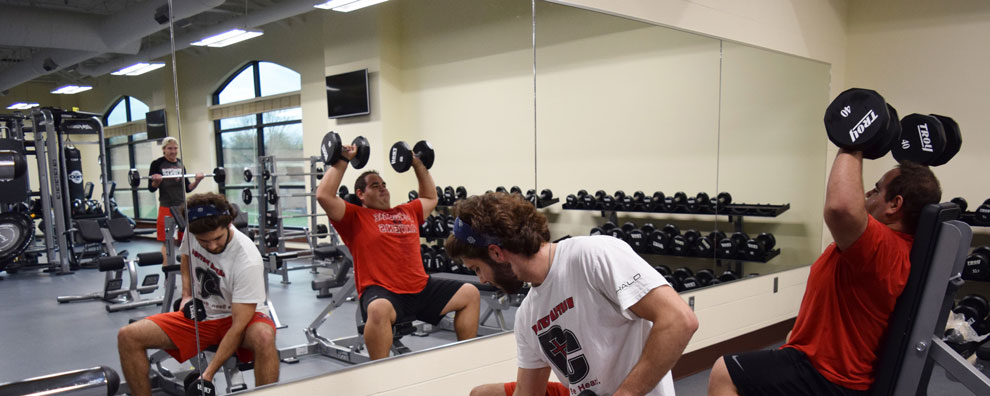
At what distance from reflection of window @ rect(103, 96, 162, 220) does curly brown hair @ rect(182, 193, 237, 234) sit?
12 cm

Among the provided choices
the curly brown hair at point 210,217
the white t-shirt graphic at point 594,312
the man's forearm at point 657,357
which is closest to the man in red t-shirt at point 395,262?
the curly brown hair at point 210,217

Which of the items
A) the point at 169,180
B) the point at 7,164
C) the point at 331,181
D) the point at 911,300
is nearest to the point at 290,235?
the point at 331,181

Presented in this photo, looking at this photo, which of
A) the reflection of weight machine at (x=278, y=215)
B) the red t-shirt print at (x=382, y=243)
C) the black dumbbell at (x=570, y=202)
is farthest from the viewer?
the black dumbbell at (x=570, y=202)

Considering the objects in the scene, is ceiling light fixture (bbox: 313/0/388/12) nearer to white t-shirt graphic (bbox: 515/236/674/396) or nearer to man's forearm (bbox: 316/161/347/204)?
man's forearm (bbox: 316/161/347/204)

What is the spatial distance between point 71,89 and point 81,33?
0.58 ft

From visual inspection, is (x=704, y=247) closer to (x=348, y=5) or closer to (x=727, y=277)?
(x=727, y=277)

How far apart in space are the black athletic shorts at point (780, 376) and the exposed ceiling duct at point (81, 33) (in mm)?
2079

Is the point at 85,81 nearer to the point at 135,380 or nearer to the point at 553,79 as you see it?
the point at 135,380

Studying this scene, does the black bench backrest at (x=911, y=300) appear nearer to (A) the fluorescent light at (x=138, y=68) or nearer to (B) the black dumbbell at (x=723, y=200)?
(B) the black dumbbell at (x=723, y=200)

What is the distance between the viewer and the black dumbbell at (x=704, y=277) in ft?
11.1

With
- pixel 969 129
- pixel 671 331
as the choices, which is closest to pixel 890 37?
pixel 969 129

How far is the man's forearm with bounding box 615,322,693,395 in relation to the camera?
1167 mm

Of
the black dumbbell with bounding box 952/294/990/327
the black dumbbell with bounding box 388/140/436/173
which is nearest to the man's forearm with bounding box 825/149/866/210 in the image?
the black dumbbell with bounding box 388/140/436/173

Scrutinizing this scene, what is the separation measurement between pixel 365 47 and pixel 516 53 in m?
0.76
